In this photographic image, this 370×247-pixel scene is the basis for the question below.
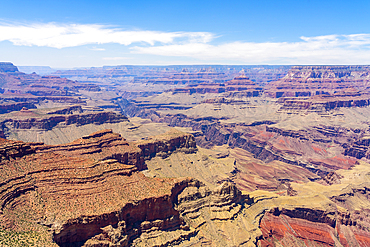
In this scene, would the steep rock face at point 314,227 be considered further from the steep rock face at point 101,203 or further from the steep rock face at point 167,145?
the steep rock face at point 167,145

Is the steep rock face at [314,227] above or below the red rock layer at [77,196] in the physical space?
below

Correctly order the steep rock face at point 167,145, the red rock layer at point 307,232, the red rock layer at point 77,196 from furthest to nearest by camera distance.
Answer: the steep rock face at point 167,145 < the red rock layer at point 307,232 < the red rock layer at point 77,196

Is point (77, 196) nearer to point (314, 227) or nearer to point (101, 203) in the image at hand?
point (101, 203)

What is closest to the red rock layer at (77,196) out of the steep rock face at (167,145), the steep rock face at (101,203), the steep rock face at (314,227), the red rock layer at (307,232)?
the steep rock face at (101,203)

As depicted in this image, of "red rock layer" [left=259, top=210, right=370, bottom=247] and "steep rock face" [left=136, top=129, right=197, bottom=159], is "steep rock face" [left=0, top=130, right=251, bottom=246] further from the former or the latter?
"steep rock face" [left=136, top=129, right=197, bottom=159]

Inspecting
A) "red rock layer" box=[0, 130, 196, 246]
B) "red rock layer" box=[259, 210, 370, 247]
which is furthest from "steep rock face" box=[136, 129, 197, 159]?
"red rock layer" box=[259, 210, 370, 247]

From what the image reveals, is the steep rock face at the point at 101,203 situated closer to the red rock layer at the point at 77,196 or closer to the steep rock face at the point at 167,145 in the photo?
the red rock layer at the point at 77,196

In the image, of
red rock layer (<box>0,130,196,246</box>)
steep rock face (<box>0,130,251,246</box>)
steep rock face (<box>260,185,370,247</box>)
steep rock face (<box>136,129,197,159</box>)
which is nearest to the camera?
red rock layer (<box>0,130,196,246</box>)

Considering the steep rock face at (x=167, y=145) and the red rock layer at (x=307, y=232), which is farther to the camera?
the steep rock face at (x=167, y=145)

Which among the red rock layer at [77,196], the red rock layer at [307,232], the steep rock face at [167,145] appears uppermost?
the red rock layer at [77,196]

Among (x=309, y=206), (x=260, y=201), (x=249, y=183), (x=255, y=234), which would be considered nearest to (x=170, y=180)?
(x=255, y=234)

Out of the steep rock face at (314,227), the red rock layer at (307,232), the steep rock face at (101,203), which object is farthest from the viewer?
the steep rock face at (314,227)

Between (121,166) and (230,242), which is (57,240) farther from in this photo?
(230,242)
